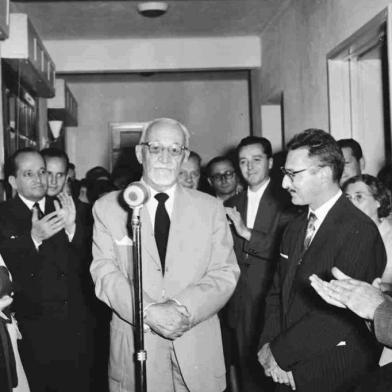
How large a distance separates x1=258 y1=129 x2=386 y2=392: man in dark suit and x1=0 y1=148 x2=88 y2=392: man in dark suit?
49.4 inches

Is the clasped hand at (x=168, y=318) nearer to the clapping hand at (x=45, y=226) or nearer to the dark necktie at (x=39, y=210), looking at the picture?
the clapping hand at (x=45, y=226)

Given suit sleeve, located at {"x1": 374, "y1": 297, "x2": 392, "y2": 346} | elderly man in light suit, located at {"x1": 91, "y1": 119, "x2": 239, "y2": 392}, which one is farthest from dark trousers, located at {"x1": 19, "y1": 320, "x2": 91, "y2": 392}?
suit sleeve, located at {"x1": 374, "y1": 297, "x2": 392, "y2": 346}

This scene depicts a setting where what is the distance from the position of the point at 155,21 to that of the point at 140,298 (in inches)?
198

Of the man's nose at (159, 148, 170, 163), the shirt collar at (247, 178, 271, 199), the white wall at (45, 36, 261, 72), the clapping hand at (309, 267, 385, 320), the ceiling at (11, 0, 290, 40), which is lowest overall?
the clapping hand at (309, 267, 385, 320)

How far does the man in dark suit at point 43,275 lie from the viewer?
10.1ft

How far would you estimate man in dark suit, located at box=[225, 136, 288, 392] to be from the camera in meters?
3.57

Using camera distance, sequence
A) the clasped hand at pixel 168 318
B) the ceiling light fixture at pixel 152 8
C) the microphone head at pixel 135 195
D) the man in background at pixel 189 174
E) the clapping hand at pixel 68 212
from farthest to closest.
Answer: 1. the ceiling light fixture at pixel 152 8
2. the man in background at pixel 189 174
3. the clapping hand at pixel 68 212
4. the clasped hand at pixel 168 318
5. the microphone head at pixel 135 195

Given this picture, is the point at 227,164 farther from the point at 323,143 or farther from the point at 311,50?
the point at 323,143

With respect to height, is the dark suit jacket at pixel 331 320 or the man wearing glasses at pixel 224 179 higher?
the man wearing glasses at pixel 224 179

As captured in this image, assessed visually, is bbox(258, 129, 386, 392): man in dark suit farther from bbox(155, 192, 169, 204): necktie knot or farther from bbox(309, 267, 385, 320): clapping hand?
bbox(155, 192, 169, 204): necktie knot

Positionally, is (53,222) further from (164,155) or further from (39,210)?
(164,155)

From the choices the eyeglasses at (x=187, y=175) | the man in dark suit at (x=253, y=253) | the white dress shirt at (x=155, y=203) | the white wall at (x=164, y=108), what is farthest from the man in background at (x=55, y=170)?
the white wall at (x=164, y=108)

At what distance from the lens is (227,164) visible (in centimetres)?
491

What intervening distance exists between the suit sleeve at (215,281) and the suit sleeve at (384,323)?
690mm
